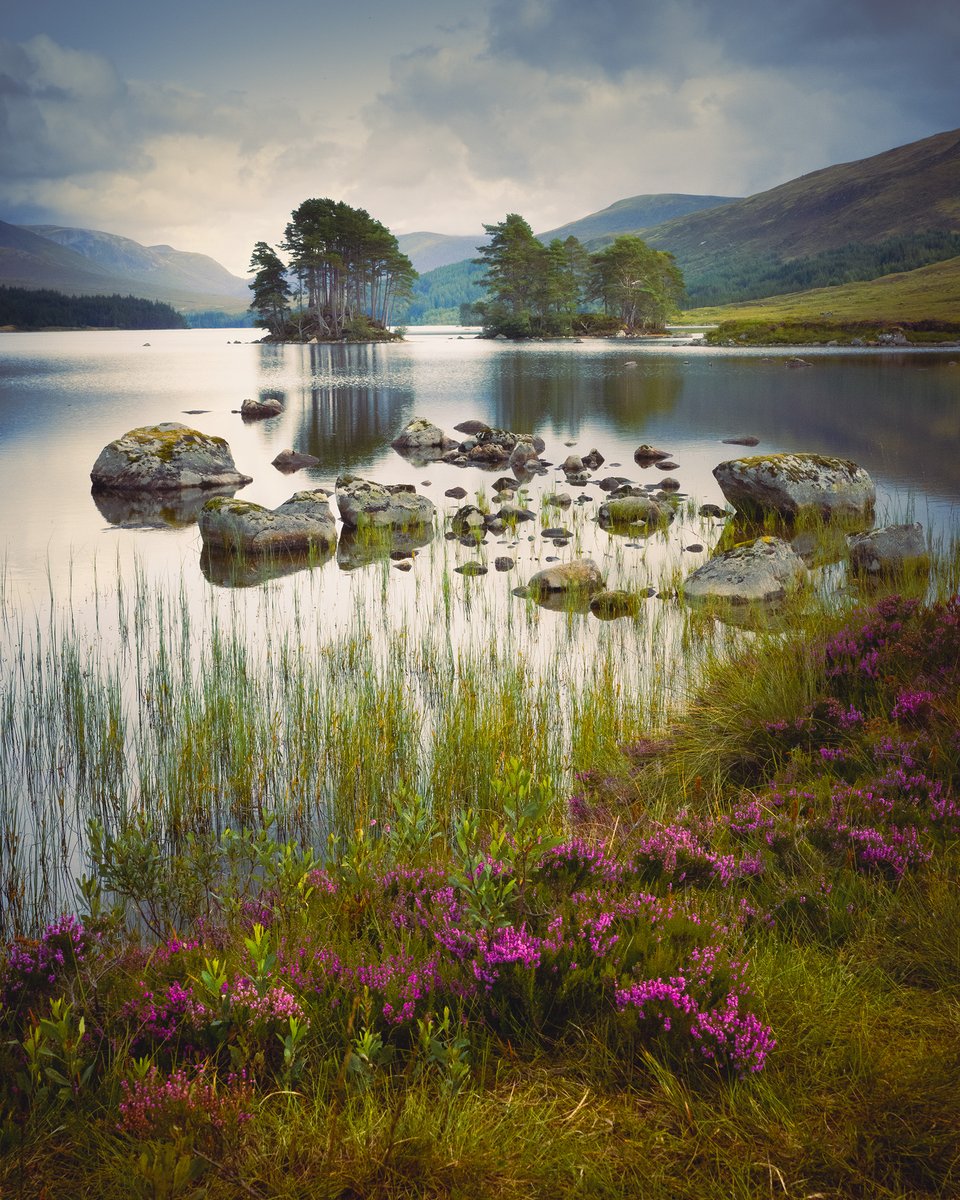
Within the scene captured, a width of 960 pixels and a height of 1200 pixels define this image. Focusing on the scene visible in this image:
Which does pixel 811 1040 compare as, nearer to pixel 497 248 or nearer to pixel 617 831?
pixel 617 831

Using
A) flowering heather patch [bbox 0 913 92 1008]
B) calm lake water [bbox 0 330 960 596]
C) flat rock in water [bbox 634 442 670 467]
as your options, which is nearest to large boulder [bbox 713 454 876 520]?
calm lake water [bbox 0 330 960 596]

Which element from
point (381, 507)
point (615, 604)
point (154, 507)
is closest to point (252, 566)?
point (381, 507)

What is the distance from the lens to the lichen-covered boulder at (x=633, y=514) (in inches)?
612

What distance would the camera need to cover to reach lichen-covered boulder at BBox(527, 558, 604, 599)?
1078cm

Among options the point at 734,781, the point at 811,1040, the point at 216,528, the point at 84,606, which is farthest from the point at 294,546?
the point at 811,1040

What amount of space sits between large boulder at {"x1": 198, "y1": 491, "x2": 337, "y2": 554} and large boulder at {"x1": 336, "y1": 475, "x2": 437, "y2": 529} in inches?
39.2

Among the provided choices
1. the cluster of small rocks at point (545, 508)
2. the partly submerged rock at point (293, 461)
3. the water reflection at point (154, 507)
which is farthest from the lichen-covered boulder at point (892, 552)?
the partly submerged rock at point (293, 461)

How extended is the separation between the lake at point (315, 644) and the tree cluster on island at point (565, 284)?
91.3 metres

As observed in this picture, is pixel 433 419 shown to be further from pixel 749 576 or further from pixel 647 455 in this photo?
pixel 749 576

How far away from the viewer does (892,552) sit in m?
11.5

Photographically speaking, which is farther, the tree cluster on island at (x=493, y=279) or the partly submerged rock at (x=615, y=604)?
the tree cluster on island at (x=493, y=279)

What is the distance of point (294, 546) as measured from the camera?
1389 cm

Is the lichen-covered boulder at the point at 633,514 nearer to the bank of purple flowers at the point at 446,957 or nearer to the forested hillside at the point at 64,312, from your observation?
the bank of purple flowers at the point at 446,957

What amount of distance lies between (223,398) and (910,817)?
39485mm
